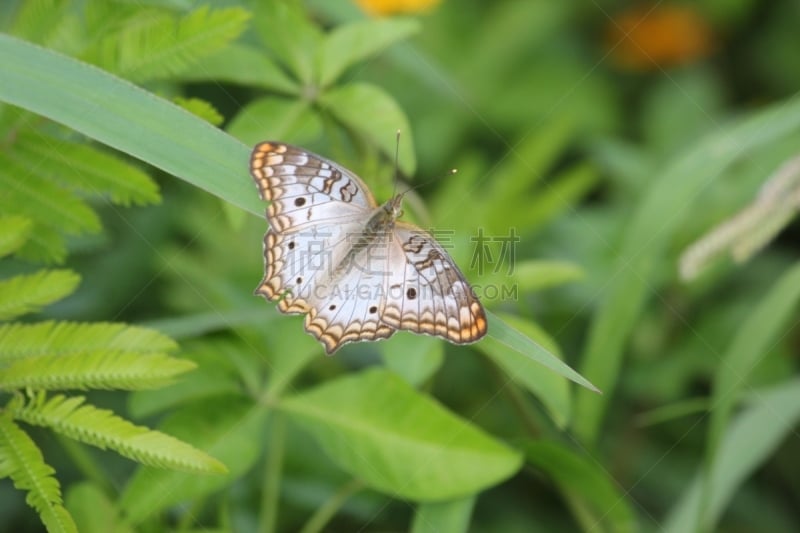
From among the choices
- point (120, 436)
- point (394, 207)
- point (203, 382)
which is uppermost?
point (394, 207)

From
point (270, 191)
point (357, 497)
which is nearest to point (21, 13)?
point (270, 191)

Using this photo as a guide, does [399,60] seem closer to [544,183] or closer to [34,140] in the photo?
[544,183]

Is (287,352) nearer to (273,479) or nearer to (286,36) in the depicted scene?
(273,479)

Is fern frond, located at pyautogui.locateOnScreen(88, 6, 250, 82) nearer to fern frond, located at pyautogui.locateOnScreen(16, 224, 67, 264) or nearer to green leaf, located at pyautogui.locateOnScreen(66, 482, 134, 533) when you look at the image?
fern frond, located at pyautogui.locateOnScreen(16, 224, 67, 264)

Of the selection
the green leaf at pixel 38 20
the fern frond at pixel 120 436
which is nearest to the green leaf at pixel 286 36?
the green leaf at pixel 38 20

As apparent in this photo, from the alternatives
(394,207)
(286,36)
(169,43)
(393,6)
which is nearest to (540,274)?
(394,207)

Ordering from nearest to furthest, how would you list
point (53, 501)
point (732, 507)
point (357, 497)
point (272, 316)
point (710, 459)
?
point (53, 501) → point (710, 459) → point (272, 316) → point (357, 497) → point (732, 507)
